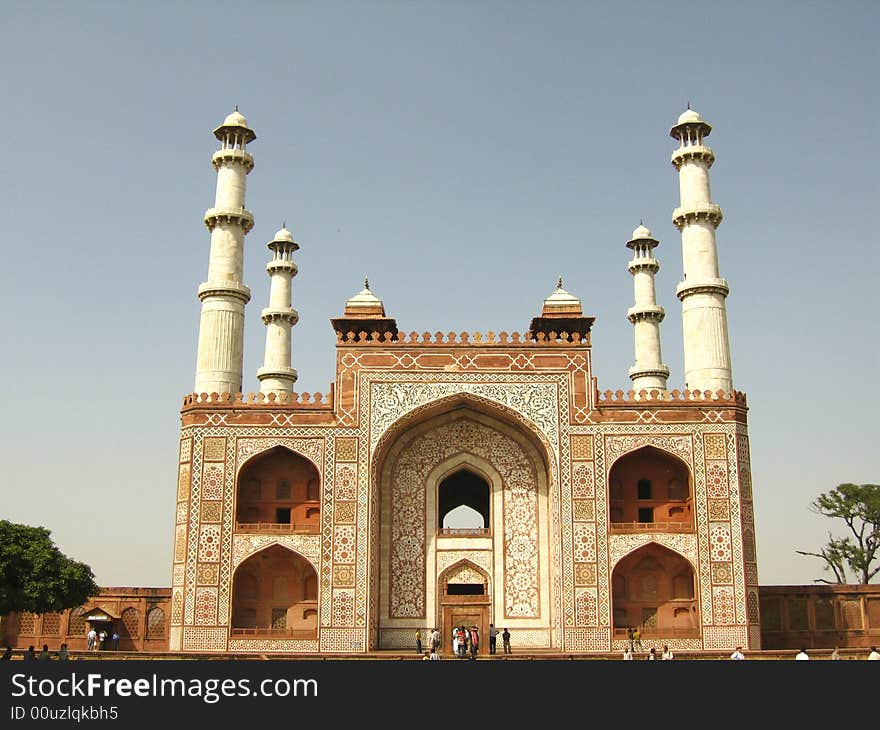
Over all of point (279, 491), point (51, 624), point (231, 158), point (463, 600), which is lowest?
point (51, 624)

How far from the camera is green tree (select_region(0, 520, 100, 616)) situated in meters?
22.7

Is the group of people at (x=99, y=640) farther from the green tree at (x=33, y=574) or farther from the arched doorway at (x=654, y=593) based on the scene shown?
the arched doorway at (x=654, y=593)

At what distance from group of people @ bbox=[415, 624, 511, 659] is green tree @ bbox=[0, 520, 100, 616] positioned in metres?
7.64

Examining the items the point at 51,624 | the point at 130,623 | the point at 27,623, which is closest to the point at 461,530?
the point at 130,623

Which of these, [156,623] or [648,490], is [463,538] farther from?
[156,623]

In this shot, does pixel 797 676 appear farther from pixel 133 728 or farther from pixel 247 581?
pixel 247 581

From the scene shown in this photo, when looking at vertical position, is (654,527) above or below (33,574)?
above

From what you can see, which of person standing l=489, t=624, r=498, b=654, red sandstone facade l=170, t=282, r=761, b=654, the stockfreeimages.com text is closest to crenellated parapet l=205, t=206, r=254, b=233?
red sandstone facade l=170, t=282, r=761, b=654

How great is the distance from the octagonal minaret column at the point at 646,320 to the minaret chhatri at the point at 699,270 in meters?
4.80

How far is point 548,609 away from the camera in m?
24.2

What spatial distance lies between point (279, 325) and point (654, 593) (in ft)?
48.2

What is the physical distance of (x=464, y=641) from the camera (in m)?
23.0

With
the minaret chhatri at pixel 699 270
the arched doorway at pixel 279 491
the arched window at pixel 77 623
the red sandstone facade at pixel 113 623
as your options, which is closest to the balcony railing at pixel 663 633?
the minaret chhatri at pixel 699 270

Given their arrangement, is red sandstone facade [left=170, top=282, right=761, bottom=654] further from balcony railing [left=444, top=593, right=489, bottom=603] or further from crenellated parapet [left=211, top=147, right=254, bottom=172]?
crenellated parapet [left=211, top=147, right=254, bottom=172]
